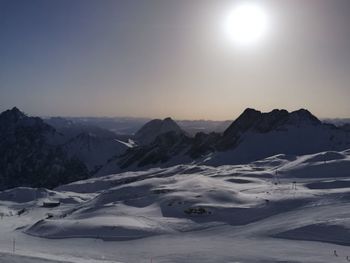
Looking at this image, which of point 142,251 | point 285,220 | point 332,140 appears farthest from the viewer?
point 332,140

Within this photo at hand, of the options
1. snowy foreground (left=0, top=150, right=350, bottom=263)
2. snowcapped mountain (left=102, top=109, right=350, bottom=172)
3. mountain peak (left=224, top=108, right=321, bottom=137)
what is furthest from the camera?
mountain peak (left=224, top=108, right=321, bottom=137)

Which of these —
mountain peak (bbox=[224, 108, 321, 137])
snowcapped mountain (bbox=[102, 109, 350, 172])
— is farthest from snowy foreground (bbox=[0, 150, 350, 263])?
mountain peak (bbox=[224, 108, 321, 137])

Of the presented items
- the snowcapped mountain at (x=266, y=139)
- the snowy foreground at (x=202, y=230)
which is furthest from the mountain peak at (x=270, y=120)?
the snowy foreground at (x=202, y=230)

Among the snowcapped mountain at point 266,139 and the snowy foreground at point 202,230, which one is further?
the snowcapped mountain at point 266,139

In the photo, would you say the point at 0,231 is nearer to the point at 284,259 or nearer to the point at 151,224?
the point at 151,224

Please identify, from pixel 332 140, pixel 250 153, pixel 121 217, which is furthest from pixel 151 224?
pixel 332 140

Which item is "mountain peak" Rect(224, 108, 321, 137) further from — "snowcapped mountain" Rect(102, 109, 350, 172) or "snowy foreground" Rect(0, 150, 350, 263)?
"snowy foreground" Rect(0, 150, 350, 263)

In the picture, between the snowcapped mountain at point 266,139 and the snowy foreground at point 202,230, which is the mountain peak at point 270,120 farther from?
the snowy foreground at point 202,230

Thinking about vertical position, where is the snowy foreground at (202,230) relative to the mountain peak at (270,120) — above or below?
below

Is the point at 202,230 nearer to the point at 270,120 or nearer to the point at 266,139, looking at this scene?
the point at 266,139

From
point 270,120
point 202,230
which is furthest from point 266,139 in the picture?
point 202,230

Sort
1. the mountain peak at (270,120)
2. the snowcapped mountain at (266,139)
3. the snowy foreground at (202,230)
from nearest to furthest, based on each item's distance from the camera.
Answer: the snowy foreground at (202,230) → the snowcapped mountain at (266,139) → the mountain peak at (270,120)
